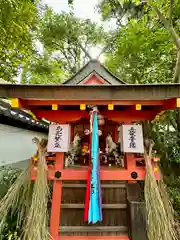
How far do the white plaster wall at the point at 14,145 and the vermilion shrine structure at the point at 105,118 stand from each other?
2223 millimetres

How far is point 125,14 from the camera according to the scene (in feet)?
30.2

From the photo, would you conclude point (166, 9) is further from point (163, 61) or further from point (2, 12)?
point (2, 12)

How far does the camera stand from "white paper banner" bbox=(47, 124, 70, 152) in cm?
242

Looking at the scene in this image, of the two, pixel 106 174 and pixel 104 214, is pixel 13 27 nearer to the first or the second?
pixel 106 174

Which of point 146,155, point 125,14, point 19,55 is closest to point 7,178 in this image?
point 146,155

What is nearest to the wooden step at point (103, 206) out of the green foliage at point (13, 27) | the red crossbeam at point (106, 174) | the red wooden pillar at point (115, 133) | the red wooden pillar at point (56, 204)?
the red wooden pillar at point (56, 204)

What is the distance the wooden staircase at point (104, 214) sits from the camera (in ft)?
8.47

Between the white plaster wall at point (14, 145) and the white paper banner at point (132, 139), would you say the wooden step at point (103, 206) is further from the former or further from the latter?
the white plaster wall at point (14, 145)

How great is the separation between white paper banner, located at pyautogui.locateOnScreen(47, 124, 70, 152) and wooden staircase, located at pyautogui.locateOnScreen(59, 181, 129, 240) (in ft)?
2.79

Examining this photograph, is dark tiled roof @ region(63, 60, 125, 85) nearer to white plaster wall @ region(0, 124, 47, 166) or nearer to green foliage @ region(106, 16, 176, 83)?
green foliage @ region(106, 16, 176, 83)

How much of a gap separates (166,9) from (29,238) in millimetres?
6777

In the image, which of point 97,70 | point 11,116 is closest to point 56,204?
point 11,116

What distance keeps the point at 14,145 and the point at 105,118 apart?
11.5 ft

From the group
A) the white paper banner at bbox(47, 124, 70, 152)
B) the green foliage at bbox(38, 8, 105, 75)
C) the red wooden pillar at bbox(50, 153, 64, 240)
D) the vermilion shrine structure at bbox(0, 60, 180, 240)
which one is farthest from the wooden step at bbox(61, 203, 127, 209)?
the green foliage at bbox(38, 8, 105, 75)
